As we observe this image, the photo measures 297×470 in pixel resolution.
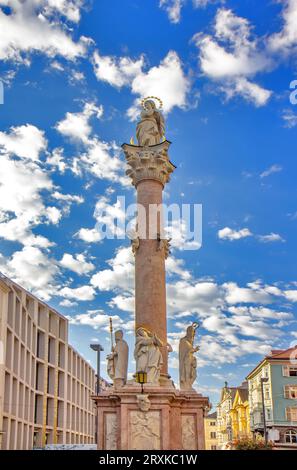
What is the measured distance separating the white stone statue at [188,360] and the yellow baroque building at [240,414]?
63.2m

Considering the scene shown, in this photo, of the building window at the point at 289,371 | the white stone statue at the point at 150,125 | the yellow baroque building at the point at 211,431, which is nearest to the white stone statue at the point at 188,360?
the white stone statue at the point at 150,125

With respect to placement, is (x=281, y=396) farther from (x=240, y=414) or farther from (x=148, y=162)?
(x=148, y=162)

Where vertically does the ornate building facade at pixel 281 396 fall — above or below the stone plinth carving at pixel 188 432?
above

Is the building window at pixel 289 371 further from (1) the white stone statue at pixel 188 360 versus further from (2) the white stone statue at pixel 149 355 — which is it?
(2) the white stone statue at pixel 149 355

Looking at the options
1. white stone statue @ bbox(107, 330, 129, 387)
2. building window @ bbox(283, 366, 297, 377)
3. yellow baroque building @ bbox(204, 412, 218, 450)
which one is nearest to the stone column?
white stone statue @ bbox(107, 330, 129, 387)

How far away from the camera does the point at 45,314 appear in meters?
66.3

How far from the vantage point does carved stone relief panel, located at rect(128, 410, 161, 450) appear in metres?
18.8

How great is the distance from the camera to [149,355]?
19.8 m

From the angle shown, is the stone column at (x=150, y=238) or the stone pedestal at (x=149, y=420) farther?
the stone column at (x=150, y=238)

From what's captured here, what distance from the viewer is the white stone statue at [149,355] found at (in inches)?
771

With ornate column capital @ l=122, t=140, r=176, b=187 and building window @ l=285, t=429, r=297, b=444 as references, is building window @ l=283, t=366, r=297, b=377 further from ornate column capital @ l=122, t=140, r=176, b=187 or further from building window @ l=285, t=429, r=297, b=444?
ornate column capital @ l=122, t=140, r=176, b=187

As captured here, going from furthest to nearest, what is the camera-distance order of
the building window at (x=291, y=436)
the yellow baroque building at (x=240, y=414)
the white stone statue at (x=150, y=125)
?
the yellow baroque building at (x=240, y=414) < the building window at (x=291, y=436) < the white stone statue at (x=150, y=125)
